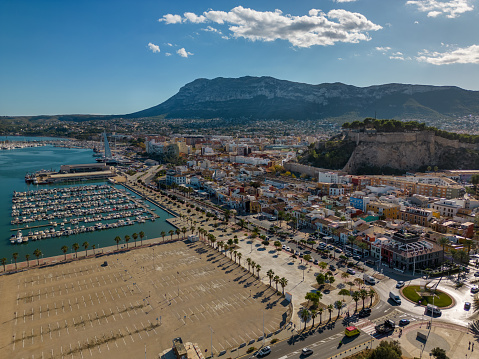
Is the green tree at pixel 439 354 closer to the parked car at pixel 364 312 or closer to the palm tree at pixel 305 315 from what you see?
the parked car at pixel 364 312

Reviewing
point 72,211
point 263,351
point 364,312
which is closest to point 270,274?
point 364,312

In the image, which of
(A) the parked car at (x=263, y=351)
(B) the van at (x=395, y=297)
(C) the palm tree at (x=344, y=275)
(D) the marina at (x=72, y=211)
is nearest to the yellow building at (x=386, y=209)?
(C) the palm tree at (x=344, y=275)

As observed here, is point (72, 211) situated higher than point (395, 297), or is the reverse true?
point (72, 211)

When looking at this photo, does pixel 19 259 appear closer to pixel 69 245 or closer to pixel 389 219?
pixel 69 245

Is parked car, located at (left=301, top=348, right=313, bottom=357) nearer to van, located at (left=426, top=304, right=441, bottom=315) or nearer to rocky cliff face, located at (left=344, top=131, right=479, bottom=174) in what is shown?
van, located at (left=426, top=304, right=441, bottom=315)

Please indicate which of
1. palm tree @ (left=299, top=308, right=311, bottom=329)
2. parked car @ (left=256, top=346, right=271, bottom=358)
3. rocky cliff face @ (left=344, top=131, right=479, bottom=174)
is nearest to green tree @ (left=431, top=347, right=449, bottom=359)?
palm tree @ (left=299, top=308, right=311, bottom=329)

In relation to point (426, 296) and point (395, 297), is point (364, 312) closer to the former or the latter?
point (395, 297)
